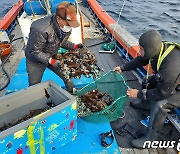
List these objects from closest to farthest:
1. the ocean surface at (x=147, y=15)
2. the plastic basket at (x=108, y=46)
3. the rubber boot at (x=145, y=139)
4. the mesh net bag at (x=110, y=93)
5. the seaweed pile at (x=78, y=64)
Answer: the rubber boot at (x=145, y=139) → the mesh net bag at (x=110, y=93) → the seaweed pile at (x=78, y=64) → the plastic basket at (x=108, y=46) → the ocean surface at (x=147, y=15)

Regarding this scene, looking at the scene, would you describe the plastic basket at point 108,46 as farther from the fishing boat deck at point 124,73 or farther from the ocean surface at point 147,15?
the ocean surface at point 147,15

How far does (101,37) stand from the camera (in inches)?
273

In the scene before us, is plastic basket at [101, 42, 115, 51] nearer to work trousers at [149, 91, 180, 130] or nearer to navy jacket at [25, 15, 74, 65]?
navy jacket at [25, 15, 74, 65]

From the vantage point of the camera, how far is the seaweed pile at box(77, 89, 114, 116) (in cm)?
351

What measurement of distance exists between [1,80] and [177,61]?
3745mm

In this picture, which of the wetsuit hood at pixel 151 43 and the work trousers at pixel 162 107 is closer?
the wetsuit hood at pixel 151 43

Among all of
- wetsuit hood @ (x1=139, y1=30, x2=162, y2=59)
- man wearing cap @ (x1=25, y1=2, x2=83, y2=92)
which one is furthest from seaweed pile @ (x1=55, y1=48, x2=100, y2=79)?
wetsuit hood @ (x1=139, y1=30, x2=162, y2=59)

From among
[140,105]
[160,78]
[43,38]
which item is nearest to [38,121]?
[43,38]

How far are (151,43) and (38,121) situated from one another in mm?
1644

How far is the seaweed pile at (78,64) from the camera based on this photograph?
472 cm

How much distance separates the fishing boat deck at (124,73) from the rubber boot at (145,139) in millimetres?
76

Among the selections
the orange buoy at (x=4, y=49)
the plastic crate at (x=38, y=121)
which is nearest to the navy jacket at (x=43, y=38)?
the plastic crate at (x=38, y=121)

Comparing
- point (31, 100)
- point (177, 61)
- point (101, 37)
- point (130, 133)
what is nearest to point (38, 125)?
point (31, 100)

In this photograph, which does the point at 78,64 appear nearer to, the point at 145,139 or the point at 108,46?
the point at 108,46
